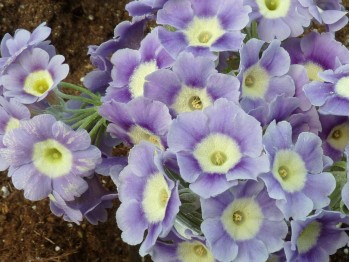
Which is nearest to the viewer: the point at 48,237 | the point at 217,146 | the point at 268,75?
the point at 217,146

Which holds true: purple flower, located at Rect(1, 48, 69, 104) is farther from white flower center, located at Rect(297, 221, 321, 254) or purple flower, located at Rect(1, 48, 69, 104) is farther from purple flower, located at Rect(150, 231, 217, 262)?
white flower center, located at Rect(297, 221, 321, 254)

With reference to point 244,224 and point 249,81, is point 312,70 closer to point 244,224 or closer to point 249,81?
point 249,81

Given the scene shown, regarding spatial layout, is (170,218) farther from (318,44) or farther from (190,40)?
(318,44)

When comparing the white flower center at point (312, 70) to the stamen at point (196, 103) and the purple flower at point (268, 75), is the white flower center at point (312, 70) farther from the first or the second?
the stamen at point (196, 103)

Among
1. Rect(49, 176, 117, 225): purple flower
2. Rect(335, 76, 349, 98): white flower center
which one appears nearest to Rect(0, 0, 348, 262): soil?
Rect(49, 176, 117, 225): purple flower

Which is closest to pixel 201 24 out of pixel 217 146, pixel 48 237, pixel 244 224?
pixel 217 146

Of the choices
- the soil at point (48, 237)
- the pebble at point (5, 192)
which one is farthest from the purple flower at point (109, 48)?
the pebble at point (5, 192)

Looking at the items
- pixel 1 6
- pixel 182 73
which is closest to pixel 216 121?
pixel 182 73
